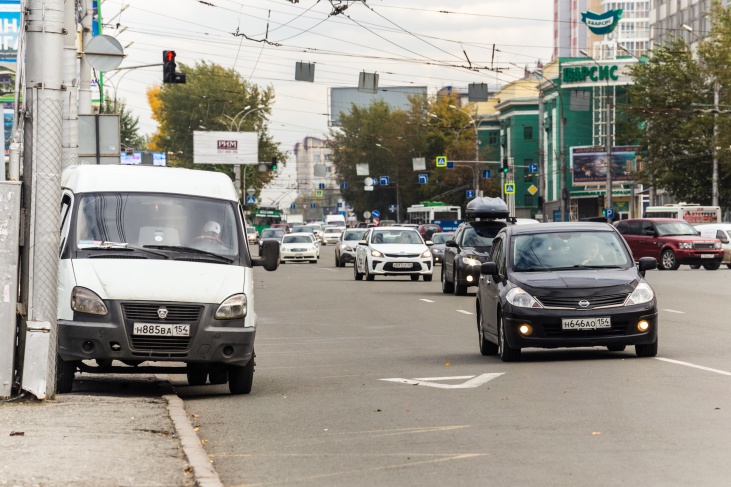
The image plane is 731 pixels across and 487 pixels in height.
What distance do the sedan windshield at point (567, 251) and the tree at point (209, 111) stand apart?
112 metres

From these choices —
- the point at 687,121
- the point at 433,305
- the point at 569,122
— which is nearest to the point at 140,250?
the point at 433,305

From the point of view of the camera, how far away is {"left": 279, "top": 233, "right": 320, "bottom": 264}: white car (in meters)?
65.9

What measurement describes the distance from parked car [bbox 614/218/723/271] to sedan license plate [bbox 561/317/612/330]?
Answer: 3575 cm

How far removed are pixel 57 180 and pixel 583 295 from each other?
560 cm

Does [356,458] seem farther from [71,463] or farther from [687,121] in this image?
[687,121]

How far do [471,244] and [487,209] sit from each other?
158 centimetres

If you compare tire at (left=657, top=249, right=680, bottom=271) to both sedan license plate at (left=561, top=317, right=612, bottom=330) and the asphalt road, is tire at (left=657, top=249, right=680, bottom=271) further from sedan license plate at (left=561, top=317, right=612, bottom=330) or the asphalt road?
sedan license plate at (left=561, top=317, right=612, bottom=330)

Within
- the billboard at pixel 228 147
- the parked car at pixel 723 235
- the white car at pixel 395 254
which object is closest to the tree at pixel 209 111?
the billboard at pixel 228 147

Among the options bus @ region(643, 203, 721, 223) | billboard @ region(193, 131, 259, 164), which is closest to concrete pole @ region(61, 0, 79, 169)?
bus @ region(643, 203, 721, 223)

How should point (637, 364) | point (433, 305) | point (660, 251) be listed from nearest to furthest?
point (637, 364)
point (433, 305)
point (660, 251)

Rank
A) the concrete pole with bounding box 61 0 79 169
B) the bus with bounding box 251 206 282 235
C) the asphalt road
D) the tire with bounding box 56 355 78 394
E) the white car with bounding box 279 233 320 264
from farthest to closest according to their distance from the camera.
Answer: the bus with bounding box 251 206 282 235
the white car with bounding box 279 233 320 264
the concrete pole with bounding box 61 0 79 169
the tire with bounding box 56 355 78 394
the asphalt road

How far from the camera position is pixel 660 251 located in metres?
51.9

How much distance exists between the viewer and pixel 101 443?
9625mm

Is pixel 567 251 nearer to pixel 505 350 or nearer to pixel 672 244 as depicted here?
pixel 505 350
